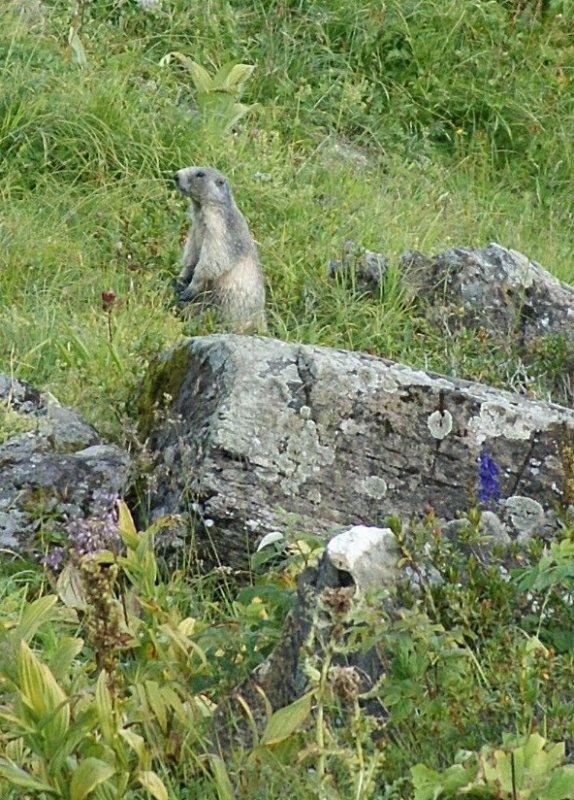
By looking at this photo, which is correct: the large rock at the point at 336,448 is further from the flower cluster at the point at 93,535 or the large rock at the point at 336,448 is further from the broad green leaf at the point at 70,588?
the broad green leaf at the point at 70,588

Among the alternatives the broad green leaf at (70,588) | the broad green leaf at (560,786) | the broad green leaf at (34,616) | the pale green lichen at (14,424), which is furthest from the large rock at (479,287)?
the broad green leaf at (560,786)

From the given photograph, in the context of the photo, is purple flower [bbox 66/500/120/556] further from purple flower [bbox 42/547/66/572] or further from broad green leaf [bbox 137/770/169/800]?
broad green leaf [bbox 137/770/169/800]

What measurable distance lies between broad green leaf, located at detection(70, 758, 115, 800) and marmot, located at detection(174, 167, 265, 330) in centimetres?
435

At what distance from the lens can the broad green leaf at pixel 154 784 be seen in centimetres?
289

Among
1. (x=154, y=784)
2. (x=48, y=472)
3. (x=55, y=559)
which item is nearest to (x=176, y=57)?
(x=48, y=472)

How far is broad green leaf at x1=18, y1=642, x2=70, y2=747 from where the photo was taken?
9.46ft

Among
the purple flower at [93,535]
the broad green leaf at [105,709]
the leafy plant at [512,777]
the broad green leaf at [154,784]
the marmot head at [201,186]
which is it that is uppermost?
the leafy plant at [512,777]

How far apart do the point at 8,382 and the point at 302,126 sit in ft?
13.3

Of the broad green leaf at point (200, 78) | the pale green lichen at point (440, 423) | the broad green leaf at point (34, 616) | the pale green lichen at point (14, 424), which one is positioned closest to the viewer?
the broad green leaf at point (34, 616)

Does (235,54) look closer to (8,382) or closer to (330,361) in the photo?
(8,382)

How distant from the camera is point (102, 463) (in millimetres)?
4988

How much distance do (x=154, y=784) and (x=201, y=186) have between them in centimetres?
501

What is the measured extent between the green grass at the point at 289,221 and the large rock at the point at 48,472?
0.54ft

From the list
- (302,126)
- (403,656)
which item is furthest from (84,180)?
(403,656)
